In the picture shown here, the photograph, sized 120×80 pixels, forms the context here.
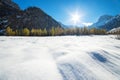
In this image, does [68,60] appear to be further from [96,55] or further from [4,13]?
[4,13]

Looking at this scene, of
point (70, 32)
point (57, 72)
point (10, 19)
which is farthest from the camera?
point (10, 19)

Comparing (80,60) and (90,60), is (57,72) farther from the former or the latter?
(90,60)

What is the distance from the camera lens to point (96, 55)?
25.0 ft

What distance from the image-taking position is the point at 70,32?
108688 millimetres

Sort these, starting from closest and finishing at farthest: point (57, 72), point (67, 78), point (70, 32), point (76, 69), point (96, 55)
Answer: point (67, 78), point (57, 72), point (76, 69), point (96, 55), point (70, 32)

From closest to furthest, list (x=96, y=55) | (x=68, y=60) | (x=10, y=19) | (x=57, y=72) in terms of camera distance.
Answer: (x=57, y=72) → (x=68, y=60) → (x=96, y=55) → (x=10, y=19)

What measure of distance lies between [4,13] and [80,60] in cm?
21325

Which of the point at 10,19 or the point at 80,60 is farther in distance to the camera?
the point at 10,19

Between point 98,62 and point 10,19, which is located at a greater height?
point 10,19

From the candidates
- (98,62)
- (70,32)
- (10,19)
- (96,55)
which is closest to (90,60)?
(98,62)

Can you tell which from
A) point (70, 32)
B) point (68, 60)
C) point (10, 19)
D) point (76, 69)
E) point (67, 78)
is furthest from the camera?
point (10, 19)

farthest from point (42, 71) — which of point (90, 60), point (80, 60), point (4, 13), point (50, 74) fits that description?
point (4, 13)

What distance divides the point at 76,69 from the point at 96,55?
102 inches

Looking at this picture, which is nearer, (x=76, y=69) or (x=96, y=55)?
(x=76, y=69)
